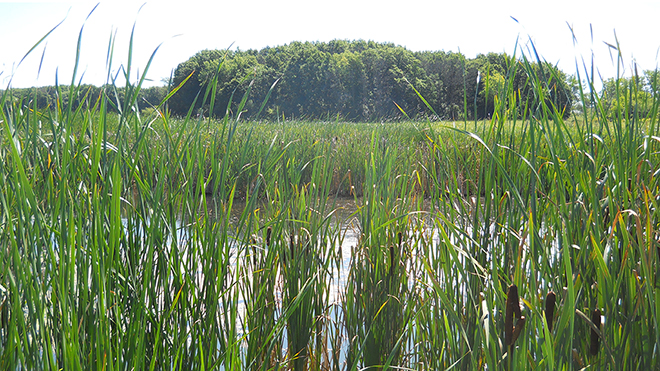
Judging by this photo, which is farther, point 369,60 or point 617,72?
point 369,60

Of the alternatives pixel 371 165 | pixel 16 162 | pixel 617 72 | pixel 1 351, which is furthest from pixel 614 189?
pixel 1 351

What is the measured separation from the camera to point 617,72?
925 mm

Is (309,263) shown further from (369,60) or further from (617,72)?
(369,60)

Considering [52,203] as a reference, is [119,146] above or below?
above

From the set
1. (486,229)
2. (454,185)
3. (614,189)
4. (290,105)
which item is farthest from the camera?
(290,105)

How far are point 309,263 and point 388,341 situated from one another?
384mm

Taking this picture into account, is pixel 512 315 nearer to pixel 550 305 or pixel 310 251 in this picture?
pixel 550 305

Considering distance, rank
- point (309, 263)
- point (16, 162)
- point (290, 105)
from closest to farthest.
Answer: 1. point (16, 162)
2. point (309, 263)
3. point (290, 105)

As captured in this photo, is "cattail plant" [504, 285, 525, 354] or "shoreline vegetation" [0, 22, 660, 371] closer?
"cattail plant" [504, 285, 525, 354]

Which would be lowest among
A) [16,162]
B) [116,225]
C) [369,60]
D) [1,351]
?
[1,351]

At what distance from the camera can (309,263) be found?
145 cm

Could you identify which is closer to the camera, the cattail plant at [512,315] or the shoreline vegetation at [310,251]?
the cattail plant at [512,315]

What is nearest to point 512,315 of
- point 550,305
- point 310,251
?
point 550,305

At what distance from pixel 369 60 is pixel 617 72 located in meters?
40.8
